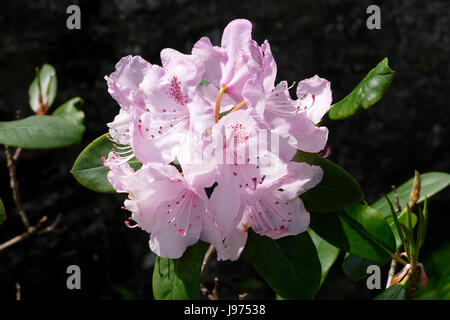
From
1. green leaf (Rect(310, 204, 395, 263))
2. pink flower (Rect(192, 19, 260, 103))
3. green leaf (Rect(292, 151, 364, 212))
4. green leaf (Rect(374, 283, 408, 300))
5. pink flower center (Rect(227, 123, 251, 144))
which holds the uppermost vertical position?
pink flower (Rect(192, 19, 260, 103))

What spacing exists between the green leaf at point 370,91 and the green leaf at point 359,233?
8.1 inches

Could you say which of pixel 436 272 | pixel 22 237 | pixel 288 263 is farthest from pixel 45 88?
pixel 436 272

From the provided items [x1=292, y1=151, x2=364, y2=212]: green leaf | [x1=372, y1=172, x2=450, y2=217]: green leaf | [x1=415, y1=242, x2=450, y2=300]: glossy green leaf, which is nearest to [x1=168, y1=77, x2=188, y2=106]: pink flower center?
[x1=292, y1=151, x2=364, y2=212]: green leaf

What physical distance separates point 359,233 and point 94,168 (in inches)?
21.0

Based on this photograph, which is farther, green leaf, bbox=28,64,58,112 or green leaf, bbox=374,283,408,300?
green leaf, bbox=28,64,58,112

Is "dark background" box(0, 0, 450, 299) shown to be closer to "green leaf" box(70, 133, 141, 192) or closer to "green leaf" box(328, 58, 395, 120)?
"green leaf" box(70, 133, 141, 192)

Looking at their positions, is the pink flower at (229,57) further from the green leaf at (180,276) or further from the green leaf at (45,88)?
the green leaf at (45,88)

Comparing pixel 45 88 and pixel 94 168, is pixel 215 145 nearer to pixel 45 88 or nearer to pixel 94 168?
pixel 94 168

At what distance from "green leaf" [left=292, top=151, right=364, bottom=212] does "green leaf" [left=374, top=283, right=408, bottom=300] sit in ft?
0.71

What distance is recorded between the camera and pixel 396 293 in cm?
88

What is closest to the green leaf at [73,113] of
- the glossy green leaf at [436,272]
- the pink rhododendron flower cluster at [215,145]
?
the pink rhododendron flower cluster at [215,145]

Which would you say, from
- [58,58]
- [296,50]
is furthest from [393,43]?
[58,58]

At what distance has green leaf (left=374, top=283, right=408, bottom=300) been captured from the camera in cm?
88
